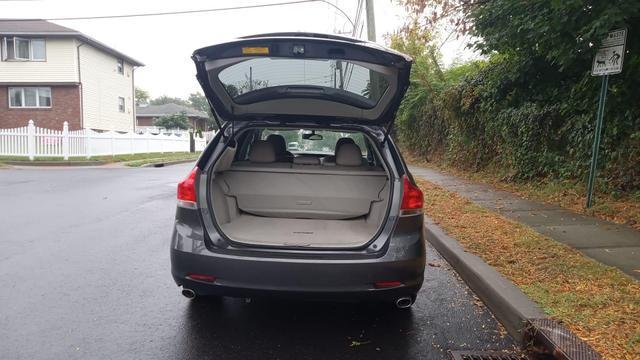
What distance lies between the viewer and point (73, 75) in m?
26.3

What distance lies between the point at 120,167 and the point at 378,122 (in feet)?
54.5

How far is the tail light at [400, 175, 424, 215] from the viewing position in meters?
3.46

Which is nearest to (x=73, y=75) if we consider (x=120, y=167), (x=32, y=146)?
(x=32, y=146)

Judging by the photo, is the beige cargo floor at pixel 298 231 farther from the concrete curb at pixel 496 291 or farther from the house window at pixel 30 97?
the house window at pixel 30 97

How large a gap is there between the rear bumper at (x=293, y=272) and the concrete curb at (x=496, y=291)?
849 millimetres

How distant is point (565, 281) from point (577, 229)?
2383 millimetres

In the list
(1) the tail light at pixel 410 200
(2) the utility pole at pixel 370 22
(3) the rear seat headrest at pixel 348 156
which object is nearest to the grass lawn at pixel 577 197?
(3) the rear seat headrest at pixel 348 156

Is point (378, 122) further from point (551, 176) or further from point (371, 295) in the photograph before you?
point (551, 176)

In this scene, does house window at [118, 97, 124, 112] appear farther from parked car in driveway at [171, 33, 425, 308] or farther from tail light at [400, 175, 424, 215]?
tail light at [400, 175, 424, 215]

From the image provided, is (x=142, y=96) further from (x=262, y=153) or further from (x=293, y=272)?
(x=293, y=272)

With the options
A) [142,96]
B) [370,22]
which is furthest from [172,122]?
[142,96]

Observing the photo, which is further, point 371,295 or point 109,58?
point 109,58

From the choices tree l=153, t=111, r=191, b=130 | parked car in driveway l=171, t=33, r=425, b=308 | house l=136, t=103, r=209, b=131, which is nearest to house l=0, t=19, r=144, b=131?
tree l=153, t=111, r=191, b=130

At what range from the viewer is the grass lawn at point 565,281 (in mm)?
3143
